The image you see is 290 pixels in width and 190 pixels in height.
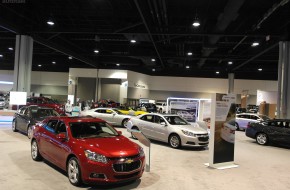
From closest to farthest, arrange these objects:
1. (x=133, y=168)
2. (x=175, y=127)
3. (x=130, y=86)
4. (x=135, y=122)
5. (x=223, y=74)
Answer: (x=133, y=168) < (x=175, y=127) < (x=135, y=122) < (x=130, y=86) < (x=223, y=74)

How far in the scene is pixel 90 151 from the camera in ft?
17.1

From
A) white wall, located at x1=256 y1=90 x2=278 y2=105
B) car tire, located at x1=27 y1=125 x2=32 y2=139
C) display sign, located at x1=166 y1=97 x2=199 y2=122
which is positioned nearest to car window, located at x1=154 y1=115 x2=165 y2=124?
display sign, located at x1=166 y1=97 x2=199 y2=122

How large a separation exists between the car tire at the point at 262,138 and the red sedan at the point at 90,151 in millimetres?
8409

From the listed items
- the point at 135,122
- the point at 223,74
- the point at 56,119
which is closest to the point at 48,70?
the point at 223,74

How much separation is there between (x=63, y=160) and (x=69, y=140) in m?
0.47

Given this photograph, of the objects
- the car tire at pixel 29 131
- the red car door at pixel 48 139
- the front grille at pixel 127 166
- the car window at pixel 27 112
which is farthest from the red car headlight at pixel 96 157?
the car window at pixel 27 112

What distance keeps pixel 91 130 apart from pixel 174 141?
186 inches

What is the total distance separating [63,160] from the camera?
5.75 metres

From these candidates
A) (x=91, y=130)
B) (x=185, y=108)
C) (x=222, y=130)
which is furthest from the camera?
(x=185, y=108)

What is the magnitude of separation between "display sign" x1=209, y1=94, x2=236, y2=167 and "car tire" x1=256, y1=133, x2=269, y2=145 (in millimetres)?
5085

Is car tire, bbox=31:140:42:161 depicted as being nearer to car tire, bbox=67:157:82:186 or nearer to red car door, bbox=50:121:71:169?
red car door, bbox=50:121:71:169

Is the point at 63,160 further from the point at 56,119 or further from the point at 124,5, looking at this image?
the point at 124,5

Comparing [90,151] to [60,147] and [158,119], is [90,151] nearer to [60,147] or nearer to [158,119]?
[60,147]

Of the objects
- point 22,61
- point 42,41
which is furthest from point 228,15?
point 42,41
